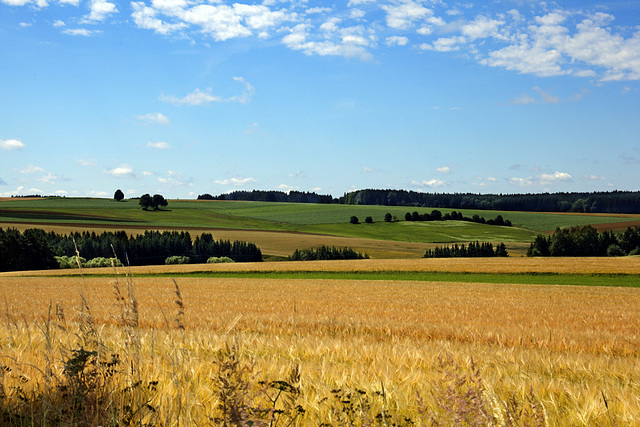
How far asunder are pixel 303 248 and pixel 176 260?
69.9 ft

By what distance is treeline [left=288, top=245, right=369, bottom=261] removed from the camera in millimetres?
82500

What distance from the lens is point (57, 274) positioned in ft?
184

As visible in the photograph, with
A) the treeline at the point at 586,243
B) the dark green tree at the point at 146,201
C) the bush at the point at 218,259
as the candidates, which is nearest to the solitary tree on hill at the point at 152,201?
the dark green tree at the point at 146,201

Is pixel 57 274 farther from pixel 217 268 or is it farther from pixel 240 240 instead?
pixel 240 240

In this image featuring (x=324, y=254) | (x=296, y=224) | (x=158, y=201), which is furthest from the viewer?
(x=158, y=201)

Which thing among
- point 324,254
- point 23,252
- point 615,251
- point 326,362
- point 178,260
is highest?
point 326,362

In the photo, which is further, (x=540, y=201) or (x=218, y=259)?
(x=540, y=201)

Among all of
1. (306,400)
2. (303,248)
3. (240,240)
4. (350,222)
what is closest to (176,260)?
(240,240)

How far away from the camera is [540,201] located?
170375mm

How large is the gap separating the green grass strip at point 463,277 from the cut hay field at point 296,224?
3529 centimetres

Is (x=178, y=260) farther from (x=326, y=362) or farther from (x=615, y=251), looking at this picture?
(x=326, y=362)

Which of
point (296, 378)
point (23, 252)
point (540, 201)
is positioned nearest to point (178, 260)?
point (23, 252)

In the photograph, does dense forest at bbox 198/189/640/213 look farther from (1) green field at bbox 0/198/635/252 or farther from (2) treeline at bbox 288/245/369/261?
(2) treeline at bbox 288/245/369/261

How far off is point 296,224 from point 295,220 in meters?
6.22
